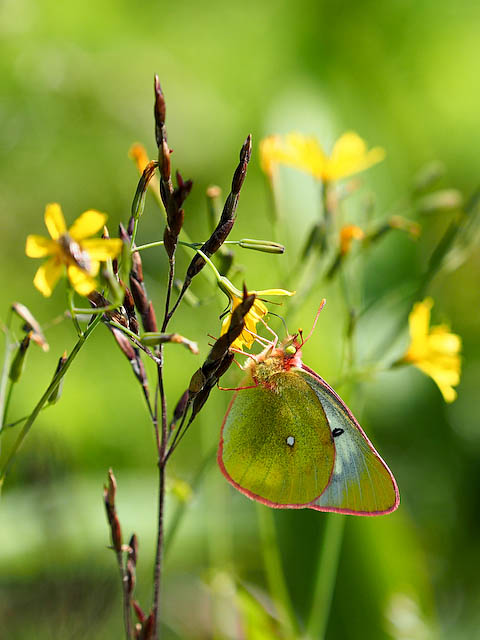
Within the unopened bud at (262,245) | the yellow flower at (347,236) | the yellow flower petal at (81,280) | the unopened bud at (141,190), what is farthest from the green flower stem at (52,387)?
the yellow flower at (347,236)

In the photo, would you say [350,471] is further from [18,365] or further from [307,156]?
[307,156]

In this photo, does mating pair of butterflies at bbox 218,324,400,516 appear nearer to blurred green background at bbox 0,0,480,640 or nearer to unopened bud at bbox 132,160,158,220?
blurred green background at bbox 0,0,480,640

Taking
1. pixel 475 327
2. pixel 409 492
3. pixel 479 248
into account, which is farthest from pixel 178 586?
pixel 479 248

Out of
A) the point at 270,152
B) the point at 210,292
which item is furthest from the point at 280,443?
the point at 210,292

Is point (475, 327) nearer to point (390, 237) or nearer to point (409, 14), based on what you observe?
point (390, 237)

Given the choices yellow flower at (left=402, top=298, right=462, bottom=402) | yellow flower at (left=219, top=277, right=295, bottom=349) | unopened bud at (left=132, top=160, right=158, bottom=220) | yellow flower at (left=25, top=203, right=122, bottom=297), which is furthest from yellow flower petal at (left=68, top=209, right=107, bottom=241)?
yellow flower at (left=402, top=298, right=462, bottom=402)
